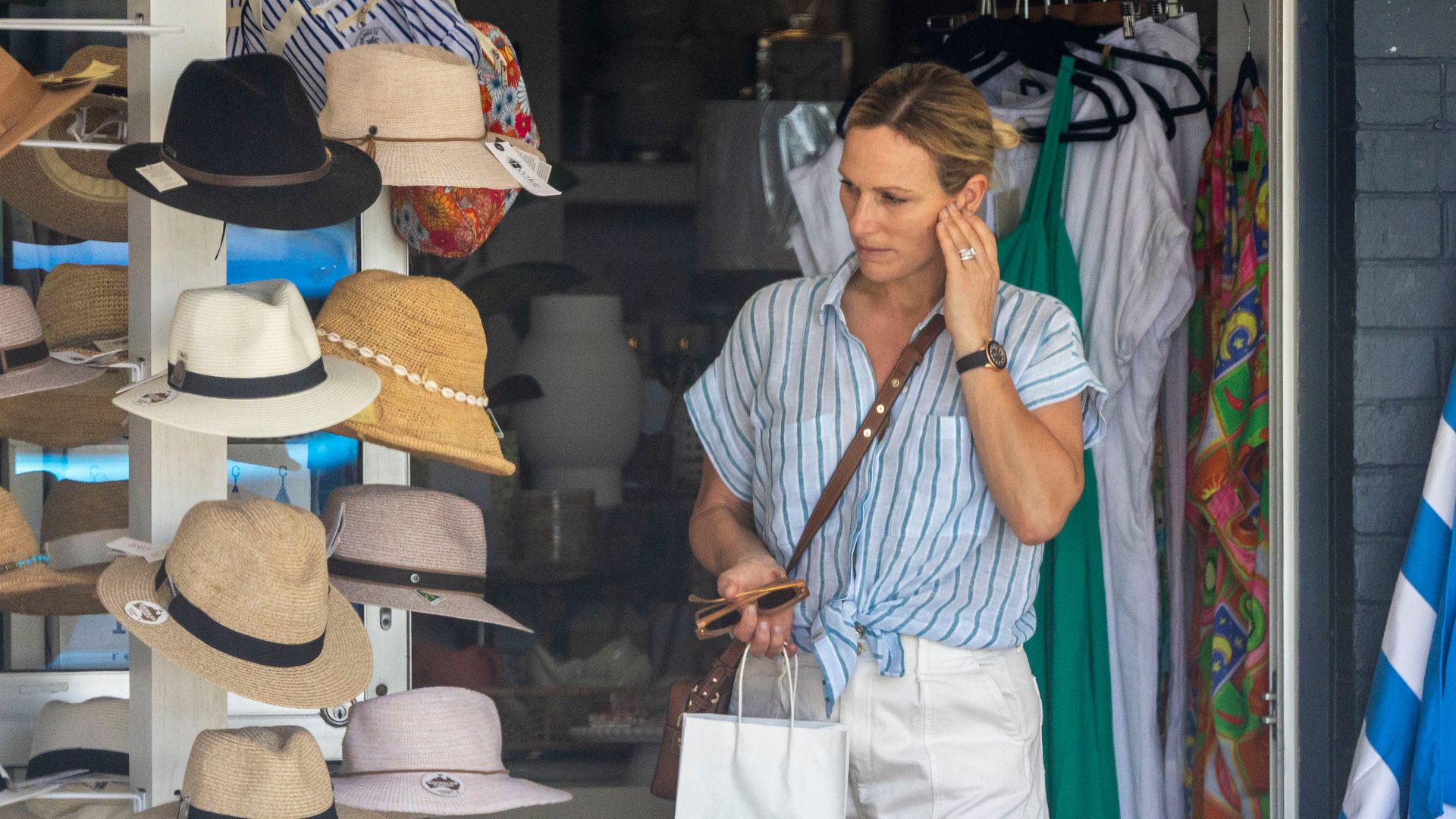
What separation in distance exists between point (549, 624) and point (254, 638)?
1764 mm

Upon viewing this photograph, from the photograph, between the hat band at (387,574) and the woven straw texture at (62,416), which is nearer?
the hat band at (387,574)

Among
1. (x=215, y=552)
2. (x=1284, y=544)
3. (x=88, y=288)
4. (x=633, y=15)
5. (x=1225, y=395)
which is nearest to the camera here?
(x=215, y=552)

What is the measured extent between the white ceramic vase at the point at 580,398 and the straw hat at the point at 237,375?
170 cm

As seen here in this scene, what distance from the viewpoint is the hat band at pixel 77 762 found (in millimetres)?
2125

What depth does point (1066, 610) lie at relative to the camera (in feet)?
9.46

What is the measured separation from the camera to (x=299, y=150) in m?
1.70

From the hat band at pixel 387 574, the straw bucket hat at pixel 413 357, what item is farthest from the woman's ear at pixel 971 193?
the hat band at pixel 387 574

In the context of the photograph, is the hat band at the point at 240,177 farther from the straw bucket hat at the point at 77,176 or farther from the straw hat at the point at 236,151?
the straw bucket hat at the point at 77,176

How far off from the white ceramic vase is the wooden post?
5.24 feet

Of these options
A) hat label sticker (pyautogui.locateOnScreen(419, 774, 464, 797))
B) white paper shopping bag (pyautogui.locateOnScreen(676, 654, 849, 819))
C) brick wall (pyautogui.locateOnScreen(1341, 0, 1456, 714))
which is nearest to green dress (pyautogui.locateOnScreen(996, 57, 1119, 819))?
brick wall (pyautogui.locateOnScreen(1341, 0, 1456, 714))

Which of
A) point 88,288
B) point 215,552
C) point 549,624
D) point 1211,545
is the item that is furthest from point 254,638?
point 1211,545

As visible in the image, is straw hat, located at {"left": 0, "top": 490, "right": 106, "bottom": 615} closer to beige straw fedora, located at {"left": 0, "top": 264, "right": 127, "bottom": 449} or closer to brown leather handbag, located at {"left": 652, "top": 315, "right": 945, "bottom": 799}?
beige straw fedora, located at {"left": 0, "top": 264, "right": 127, "bottom": 449}

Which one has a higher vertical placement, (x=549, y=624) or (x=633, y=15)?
(x=633, y=15)

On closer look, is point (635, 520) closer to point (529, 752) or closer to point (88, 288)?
point (529, 752)
